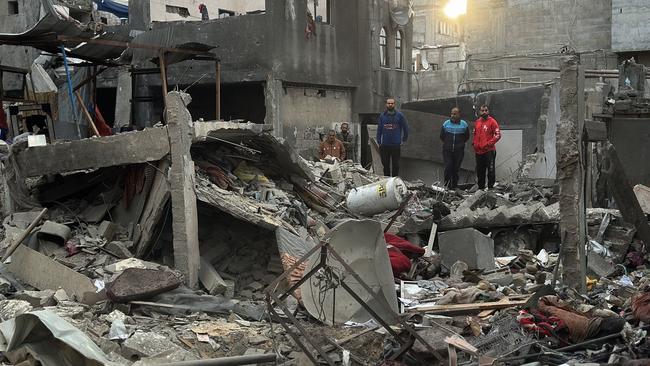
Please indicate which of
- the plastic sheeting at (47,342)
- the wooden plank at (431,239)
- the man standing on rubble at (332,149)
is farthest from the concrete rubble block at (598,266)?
the man standing on rubble at (332,149)

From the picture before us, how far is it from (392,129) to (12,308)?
29.6ft

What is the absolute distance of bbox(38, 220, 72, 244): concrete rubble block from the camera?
331 inches

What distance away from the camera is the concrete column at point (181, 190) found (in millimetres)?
7941

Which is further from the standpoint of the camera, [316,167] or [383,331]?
[316,167]

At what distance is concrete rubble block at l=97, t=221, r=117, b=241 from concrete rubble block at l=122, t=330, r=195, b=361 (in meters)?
2.67

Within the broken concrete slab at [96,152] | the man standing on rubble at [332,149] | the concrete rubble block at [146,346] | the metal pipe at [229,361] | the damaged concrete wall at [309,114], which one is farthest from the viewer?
the damaged concrete wall at [309,114]

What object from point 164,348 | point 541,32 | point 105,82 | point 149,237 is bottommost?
point 164,348

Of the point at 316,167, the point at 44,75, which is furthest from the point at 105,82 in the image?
the point at 316,167

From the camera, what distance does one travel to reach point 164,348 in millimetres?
6020

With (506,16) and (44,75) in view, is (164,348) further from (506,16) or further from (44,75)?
(506,16)

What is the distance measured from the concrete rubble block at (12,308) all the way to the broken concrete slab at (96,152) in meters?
2.17

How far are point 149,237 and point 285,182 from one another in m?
2.70

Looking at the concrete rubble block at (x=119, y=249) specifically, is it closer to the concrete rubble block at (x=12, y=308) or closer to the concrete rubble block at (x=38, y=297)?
the concrete rubble block at (x=38, y=297)

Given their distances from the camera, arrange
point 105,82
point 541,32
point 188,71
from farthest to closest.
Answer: point 541,32 < point 105,82 < point 188,71
